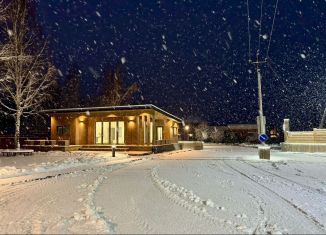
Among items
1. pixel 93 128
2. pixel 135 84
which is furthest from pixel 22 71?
pixel 135 84

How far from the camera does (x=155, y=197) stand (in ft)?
27.1

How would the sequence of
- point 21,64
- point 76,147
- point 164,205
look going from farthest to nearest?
1. point 76,147
2. point 21,64
3. point 164,205

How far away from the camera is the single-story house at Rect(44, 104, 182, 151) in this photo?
29.2m

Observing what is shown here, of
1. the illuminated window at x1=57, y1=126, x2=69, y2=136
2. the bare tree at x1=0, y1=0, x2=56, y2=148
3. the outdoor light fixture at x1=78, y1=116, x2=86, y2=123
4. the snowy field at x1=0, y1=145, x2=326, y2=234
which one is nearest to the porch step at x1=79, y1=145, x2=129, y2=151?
the illuminated window at x1=57, y1=126, x2=69, y2=136

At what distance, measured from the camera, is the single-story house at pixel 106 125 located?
2917cm

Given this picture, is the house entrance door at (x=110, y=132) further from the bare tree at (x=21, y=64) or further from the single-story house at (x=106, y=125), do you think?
the bare tree at (x=21, y=64)

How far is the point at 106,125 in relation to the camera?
30.5 metres

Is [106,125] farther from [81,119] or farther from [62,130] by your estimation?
[62,130]

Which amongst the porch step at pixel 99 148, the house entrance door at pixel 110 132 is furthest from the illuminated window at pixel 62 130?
the house entrance door at pixel 110 132

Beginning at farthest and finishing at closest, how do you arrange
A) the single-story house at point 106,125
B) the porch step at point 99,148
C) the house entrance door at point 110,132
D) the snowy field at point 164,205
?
the house entrance door at point 110,132 < the single-story house at point 106,125 < the porch step at point 99,148 < the snowy field at point 164,205

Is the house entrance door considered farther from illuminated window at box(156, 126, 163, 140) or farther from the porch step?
illuminated window at box(156, 126, 163, 140)

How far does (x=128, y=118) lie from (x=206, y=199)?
2192 cm

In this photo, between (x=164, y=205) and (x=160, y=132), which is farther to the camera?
(x=160, y=132)

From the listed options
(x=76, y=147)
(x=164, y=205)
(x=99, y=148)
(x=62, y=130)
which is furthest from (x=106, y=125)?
(x=164, y=205)
